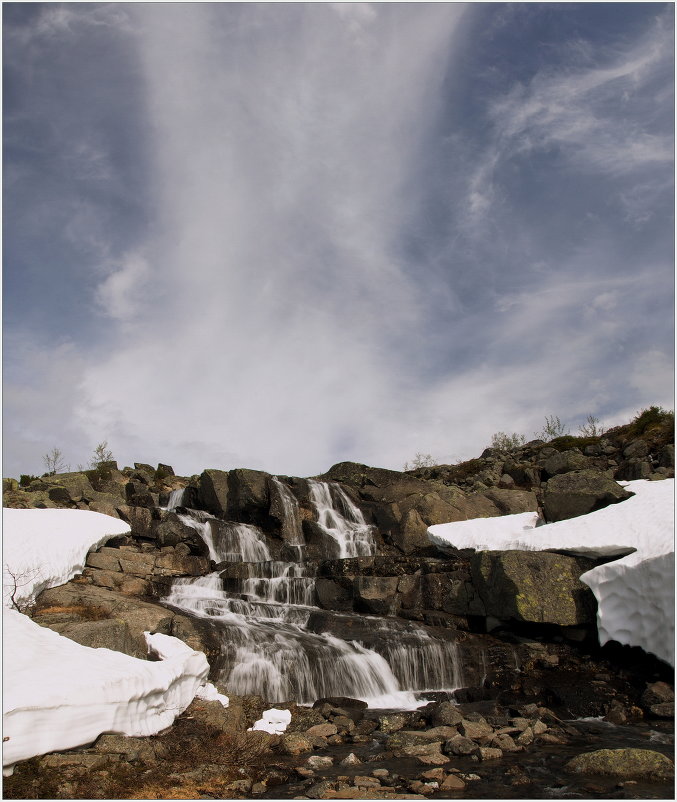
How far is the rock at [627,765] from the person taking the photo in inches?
316

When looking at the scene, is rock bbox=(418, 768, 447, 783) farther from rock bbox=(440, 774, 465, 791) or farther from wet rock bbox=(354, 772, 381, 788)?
wet rock bbox=(354, 772, 381, 788)

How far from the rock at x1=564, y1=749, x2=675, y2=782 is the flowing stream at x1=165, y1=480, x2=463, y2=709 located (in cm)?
540

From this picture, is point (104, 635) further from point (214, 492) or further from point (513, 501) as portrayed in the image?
point (513, 501)

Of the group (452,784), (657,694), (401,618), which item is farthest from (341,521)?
(452,784)

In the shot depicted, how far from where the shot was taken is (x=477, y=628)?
17.3 m

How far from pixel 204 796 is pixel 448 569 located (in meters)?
13.1

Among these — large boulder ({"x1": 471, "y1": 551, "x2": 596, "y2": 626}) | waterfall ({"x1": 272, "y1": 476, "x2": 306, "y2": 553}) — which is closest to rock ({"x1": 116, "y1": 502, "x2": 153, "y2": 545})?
waterfall ({"x1": 272, "y1": 476, "x2": 306, "y2": 553})

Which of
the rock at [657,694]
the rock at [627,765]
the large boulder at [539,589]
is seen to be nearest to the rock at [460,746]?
the rock at [627,765]

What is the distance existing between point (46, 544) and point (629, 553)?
1869cm

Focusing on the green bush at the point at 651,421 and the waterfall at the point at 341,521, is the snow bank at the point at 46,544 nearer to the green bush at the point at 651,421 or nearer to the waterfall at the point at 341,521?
the waterfall at the point at 341,521

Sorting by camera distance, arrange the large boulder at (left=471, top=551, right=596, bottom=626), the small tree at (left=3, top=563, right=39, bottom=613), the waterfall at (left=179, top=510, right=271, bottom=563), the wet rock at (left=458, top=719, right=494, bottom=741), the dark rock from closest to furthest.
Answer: the wet rock at (left=458, top=719, right=494, bottom=741) → the small tree at (left=3, top=563, right=39, bottom=613) → the large boulder at (left=471, top=551, right=596, bottom=626) → the dark rock → the waterfall at (left=179, top=510, right=271, bottom=563)

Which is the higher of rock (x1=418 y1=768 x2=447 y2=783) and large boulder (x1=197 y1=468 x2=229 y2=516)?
large boulder (x1=197 y1=468 x2=229 y2=516)

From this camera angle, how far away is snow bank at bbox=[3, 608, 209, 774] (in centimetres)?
775

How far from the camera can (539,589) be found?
15805 millimetres
